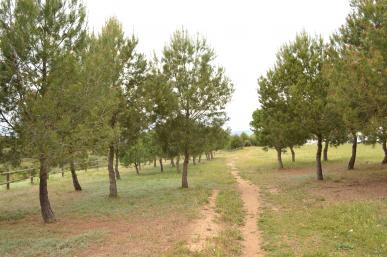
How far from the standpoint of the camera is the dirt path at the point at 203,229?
433 inches

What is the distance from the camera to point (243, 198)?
21.2 metres

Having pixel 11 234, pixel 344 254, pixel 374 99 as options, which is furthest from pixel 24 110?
pixel 374 99

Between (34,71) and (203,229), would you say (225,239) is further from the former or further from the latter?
(34,71)

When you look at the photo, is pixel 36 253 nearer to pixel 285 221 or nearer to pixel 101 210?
pixel 101 210

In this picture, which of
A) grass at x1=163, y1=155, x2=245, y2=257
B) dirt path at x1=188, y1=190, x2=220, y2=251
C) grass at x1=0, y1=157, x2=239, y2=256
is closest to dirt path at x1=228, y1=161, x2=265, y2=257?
grass at x1=163, y1=155, x2=245, y2=257

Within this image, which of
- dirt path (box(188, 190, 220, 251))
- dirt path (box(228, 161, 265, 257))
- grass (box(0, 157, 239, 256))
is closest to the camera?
dirt path (box(228, 161, 265, 257))

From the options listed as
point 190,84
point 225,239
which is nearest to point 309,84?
point 190,84

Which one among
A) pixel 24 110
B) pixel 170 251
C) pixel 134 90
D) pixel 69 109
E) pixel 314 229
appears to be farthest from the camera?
pixel 134 90

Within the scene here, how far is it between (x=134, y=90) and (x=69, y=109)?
8.80 metres

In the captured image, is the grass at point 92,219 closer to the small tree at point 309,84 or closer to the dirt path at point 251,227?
the dirt path at point 251,227

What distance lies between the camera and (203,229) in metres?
13.1

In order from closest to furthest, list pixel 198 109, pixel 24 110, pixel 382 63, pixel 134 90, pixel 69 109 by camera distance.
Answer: pixel 24 110
pixel 69 109
pixel 382 63
pixel 134 90
pixel 198 109

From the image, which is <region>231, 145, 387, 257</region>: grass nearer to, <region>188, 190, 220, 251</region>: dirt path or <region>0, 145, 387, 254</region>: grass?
<region>0, 145, 387, 254</region>: grass

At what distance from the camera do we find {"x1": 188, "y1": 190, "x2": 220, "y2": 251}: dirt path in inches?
433
